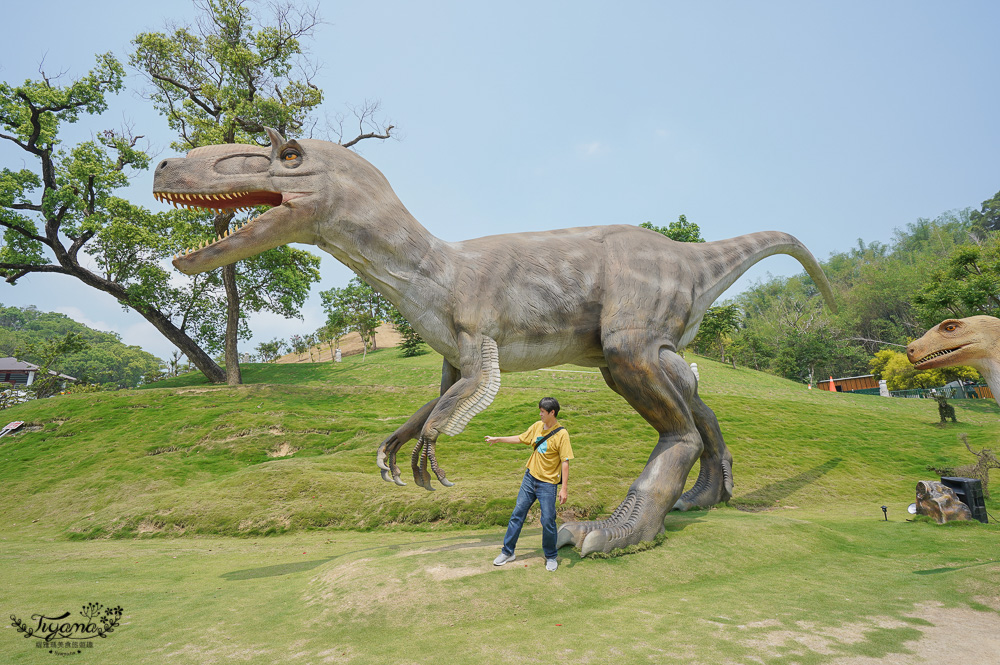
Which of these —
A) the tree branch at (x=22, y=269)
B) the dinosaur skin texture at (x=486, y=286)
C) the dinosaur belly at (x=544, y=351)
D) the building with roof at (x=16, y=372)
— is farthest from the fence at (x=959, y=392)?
the building with roof at (x=16, y=372)

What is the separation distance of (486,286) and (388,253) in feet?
2.67

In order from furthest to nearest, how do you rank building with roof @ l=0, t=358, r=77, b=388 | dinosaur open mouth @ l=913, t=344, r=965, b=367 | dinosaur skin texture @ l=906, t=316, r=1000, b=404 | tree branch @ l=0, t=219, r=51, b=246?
building with roof @ l=0, t=358, r=77, b=388 → tree branch @ l=0, t=219, r=51, b=246 → dinosaur open mouth @ l=913, t=344, r=965, b=367 → dinosaur skin texture @ l=906, t=316, r=1000, b=404

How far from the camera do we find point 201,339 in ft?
80.7

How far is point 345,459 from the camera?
9539 mm

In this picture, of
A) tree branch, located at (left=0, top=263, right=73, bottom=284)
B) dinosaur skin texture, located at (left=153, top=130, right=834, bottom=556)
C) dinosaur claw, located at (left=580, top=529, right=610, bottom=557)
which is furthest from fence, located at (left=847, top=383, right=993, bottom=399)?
tree branch, located at (left=0, top=263, right=73, bottom=284)

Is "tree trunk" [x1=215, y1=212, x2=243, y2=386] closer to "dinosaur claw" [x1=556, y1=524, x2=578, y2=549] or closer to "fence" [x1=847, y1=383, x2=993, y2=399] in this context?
"dinosaur claw" [x1=556, y1=524, x2=578, y2=549]

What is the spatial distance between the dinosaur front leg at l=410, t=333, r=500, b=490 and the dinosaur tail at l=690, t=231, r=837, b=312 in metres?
2.31

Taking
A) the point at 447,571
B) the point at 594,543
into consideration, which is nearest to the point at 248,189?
the point at 447,571

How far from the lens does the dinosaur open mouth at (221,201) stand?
4051mm

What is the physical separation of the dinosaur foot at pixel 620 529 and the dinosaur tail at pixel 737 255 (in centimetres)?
201

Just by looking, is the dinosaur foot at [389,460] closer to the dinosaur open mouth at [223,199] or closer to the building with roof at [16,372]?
the dinosaur open mouth at [223,199]

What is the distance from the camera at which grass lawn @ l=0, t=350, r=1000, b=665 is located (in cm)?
301

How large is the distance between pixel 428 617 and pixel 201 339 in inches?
972

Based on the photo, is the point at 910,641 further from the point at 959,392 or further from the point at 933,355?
the point at 959,392
